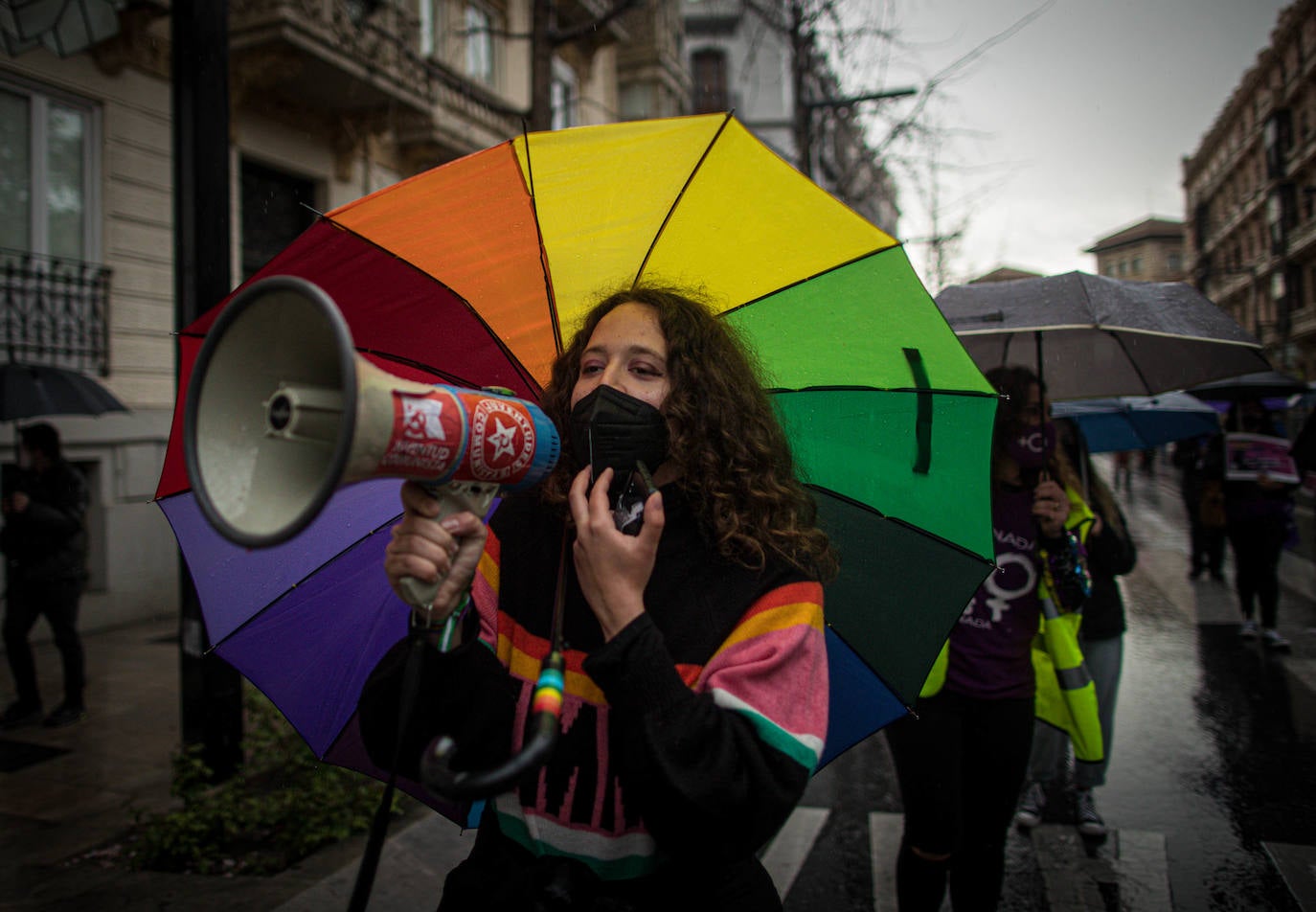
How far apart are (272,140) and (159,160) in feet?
5.37

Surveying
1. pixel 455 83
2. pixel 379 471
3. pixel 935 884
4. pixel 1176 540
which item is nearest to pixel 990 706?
pixel 935 884

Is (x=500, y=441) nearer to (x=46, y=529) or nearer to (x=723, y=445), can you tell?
(x=723, y=445)

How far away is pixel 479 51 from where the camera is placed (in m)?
13.5

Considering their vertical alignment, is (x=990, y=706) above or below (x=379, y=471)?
below

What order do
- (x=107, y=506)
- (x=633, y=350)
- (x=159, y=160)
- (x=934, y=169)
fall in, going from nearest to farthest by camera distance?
(x=633, y=350) → (x=107, y=506) → (x=159, y=160) → (x=934, y=169)

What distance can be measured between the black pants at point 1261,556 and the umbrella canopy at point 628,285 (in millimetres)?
6212

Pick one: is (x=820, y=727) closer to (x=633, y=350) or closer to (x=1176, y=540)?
(x=633, y=350)

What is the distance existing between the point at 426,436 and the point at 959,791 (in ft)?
7.61

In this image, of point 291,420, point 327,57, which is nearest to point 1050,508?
point 291,420

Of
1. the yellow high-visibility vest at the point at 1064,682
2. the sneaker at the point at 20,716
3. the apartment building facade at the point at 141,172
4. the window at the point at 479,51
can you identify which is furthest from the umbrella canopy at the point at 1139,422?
the window at the point at 479,51

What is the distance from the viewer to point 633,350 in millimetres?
1668

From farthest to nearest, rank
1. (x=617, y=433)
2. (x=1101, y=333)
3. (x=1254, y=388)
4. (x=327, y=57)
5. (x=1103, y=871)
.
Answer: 1. (x=327, y=57)
2. (x=1254, y=388)
3. (x=1101, y=333)
4. (x=1103, y=871)
5. (x=617, y=433)

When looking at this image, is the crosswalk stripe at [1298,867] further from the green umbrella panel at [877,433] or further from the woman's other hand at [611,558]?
the woman's other hand at [611,558]

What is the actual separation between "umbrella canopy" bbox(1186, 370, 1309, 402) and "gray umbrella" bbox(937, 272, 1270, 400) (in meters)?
2.28
